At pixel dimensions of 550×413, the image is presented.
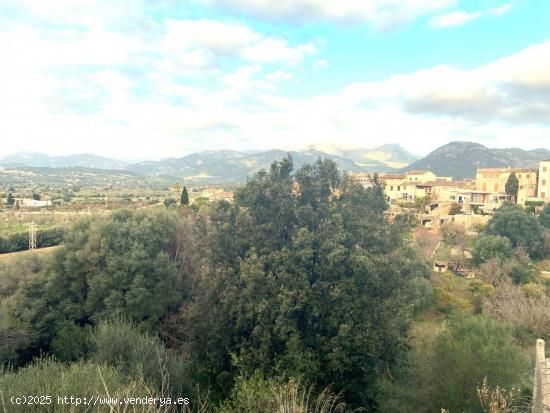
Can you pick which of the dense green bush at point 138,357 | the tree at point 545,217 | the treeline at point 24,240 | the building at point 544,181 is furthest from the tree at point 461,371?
the building at point 544,181

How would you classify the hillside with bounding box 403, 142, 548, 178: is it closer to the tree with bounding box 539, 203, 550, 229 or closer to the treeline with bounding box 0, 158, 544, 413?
the tree with bounding box 539, 203, 550, 229

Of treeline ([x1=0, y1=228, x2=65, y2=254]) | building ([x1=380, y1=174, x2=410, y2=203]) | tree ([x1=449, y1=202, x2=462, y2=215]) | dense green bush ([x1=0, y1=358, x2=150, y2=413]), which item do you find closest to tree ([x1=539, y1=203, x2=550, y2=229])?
tree ([x1=449, y1=202, x2=462, y2=215])

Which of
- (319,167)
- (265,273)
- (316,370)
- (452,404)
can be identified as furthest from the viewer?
(319,167)

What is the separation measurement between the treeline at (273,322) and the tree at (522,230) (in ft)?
76.4

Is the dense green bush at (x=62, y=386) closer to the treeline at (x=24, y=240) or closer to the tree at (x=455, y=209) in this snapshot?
the treeline at (x=24, y=240)

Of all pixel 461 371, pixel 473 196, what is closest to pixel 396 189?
pixel 473 196

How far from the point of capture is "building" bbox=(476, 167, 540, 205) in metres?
54.1

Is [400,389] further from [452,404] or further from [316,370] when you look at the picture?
[316,370]

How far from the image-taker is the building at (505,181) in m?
54.1

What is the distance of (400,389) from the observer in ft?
39.9

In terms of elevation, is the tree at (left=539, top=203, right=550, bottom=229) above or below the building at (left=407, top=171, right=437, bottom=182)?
below

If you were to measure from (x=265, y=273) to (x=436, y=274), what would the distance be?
22.5m

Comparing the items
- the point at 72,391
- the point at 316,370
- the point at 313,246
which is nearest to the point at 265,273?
the point at 313,246

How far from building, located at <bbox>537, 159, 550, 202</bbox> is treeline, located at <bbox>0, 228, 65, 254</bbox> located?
6018 centimetres
